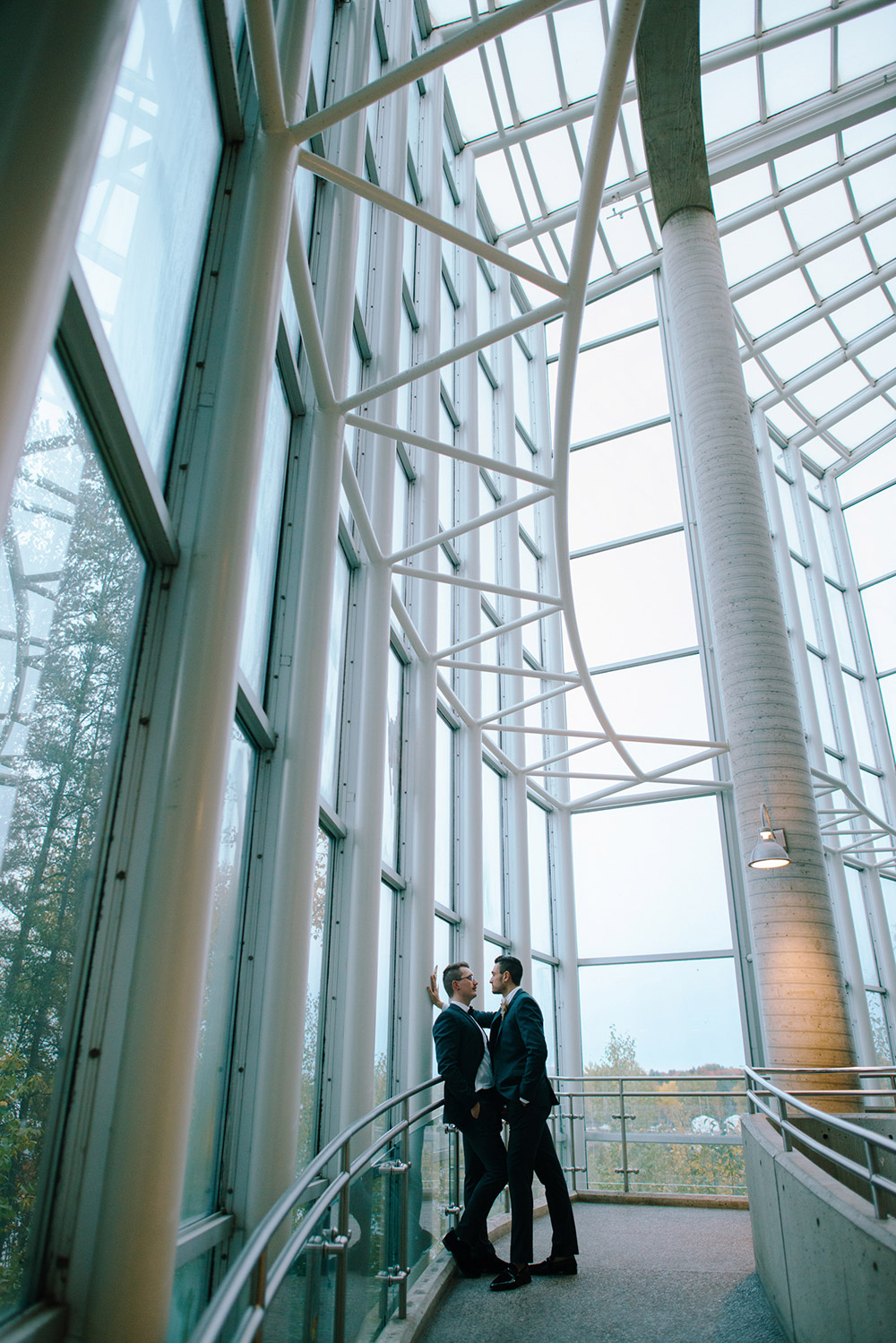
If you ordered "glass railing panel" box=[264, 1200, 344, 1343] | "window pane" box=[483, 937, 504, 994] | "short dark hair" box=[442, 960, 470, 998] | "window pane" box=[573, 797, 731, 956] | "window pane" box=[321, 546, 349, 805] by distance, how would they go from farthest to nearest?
1. "window pane" box=[573, 797, 731, 956]
2. "window pane" box=[483, 937, 504, 994]
3. "window pane" box=[321, 546, 349, 805]
4. "short dark hair" box=[442, 960, 470, 998]
5. "glass railing panel" box=[264, 1200, 344, 1343]

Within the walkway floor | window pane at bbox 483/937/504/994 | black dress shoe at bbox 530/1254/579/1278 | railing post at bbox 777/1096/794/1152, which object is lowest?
the walkway floor

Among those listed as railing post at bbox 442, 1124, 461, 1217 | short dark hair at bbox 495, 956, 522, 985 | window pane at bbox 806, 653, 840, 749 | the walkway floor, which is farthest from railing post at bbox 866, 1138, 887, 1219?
window pane at bbox 806, 653, 840, 749

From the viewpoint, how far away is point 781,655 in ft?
33.6

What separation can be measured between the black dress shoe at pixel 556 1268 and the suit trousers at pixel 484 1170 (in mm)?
328

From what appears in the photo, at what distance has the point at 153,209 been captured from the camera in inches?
154

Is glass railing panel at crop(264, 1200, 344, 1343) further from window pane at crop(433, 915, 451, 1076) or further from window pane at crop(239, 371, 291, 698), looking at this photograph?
window pane at crop(433, 915, 451, 1076)

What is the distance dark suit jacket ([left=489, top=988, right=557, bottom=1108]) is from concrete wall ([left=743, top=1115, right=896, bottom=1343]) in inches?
52.0

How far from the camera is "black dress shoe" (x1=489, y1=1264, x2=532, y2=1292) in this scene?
5062 millimetres

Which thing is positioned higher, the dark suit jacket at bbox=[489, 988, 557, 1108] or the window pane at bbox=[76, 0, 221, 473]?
the window pane at bbox=[76, 0, 221, 473]

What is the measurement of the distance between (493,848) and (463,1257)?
8.91 m

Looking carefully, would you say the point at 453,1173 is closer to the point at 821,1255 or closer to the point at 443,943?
the point at 821,1255

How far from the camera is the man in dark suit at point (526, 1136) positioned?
521 centimetres

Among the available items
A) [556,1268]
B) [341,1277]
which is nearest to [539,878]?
[556,1268]

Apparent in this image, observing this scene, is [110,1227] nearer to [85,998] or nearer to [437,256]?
[85,998]
